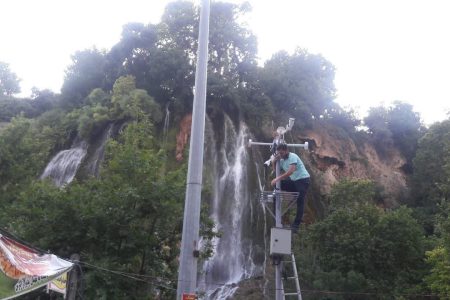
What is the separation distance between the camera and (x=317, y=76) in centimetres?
4575

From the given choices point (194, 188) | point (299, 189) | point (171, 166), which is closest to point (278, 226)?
point (299, 189)

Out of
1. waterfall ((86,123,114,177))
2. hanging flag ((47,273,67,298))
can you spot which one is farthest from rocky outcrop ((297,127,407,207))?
hanging flag ((47,273,67,298))

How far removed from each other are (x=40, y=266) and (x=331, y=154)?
116ft

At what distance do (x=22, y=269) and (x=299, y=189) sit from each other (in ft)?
17.2

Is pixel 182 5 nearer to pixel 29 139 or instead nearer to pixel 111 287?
pixel 29 139

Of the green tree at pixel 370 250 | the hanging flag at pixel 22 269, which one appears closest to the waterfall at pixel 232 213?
the green tree at pixel 370 250

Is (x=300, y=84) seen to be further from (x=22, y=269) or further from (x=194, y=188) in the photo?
(x=22, y=269)

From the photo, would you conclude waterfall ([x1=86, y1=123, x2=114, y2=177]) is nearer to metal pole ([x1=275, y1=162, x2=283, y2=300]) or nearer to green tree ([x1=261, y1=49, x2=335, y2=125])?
green tree ([x1=261, y1=49, x2=335, y2=125])

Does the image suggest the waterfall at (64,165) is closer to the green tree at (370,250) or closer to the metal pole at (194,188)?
the green tree at (370,250)

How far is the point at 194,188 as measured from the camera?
7219 mm

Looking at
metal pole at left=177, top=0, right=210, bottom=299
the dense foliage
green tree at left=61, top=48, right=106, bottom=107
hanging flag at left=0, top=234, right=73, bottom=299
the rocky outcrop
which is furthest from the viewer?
green tree at left=61, top=48, right=106, bottom=107

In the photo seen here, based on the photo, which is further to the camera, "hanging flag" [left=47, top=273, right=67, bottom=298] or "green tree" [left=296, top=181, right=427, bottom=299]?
"green tree" [left=296, top=181, right=427, bottom=299]

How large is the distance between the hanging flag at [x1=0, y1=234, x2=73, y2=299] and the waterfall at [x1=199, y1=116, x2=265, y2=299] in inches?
580

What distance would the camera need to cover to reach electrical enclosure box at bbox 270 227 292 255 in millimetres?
9289
